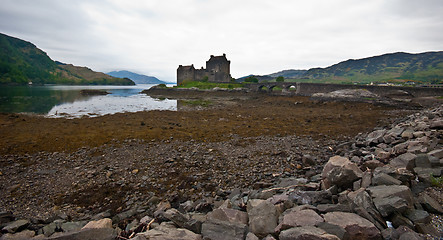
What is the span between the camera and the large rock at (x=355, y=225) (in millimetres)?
3537

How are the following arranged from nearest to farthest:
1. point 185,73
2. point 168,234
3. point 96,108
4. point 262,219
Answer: point 168,234 → point 262,219 → point 96,108 → point 185,73

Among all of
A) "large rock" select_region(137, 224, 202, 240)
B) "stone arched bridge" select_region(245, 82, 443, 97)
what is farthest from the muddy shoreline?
"stone arched bridge" select_region(245, 82, 443, 97)

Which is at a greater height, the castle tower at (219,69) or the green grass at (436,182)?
the castle tower at (219,69)

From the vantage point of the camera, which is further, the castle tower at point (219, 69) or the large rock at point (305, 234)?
the castle tower at point (219, 69)

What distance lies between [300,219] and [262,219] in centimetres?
81

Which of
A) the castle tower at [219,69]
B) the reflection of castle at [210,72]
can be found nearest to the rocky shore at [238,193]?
the castle tower at [219,69]

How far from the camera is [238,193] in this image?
7.21 metres

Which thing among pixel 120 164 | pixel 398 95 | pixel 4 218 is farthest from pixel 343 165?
pixel 398 95

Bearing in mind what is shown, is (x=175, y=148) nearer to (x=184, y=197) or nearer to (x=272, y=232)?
(x=184, y=197)

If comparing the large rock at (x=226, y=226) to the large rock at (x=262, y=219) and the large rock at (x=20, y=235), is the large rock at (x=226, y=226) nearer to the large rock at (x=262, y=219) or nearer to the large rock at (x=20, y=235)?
the large rock at (x=262, y=219)

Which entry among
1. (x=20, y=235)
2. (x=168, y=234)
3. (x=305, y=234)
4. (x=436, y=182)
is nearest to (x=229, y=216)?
(x=168, y=234)

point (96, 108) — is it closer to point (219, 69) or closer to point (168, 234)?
point (168, 234)

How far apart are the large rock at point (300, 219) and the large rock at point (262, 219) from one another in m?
0.25

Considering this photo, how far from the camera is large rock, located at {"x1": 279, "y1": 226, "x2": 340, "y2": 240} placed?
3.35 meters
